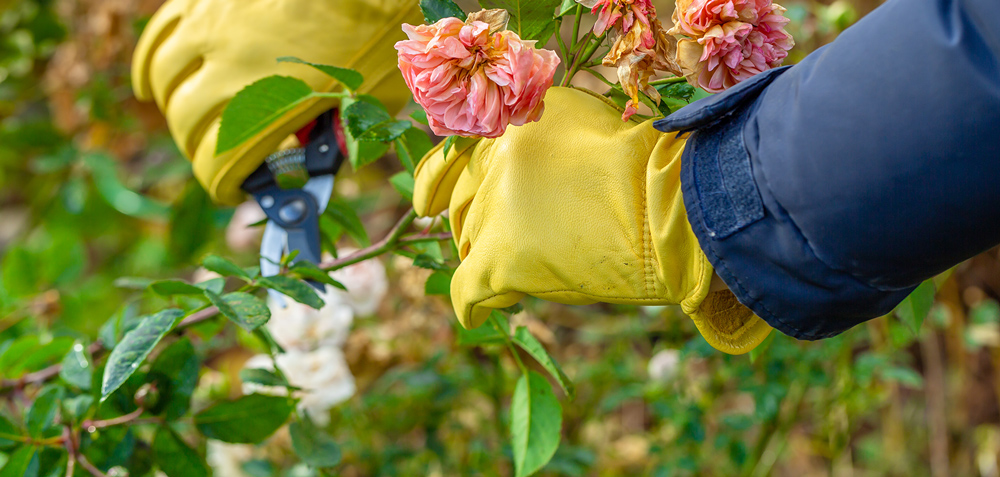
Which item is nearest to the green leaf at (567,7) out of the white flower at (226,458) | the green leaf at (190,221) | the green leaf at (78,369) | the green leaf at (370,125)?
the green leaf at (370,125)

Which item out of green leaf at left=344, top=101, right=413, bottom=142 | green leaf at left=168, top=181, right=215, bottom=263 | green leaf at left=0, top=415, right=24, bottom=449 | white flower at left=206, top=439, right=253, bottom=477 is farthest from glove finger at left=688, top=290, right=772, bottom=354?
green leaf at left=168, top=181, right=215, bottom=263

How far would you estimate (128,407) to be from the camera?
0.58 metres

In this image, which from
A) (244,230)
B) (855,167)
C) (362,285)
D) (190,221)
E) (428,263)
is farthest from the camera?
(244,230)

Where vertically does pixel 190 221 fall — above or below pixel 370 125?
below

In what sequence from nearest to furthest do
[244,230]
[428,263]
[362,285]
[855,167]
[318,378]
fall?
[855,167]
[428,263]
[318,378]
[362,285]
[244,230]

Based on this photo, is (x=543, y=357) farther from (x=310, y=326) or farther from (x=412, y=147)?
(x=310, y=326)

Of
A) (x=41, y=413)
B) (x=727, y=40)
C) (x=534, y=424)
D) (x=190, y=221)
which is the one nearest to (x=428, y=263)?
(x=534, y=424)

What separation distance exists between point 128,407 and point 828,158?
0.59 meters

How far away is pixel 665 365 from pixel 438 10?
0.66 metres

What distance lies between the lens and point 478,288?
40 cm

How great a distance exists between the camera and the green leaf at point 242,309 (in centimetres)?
45

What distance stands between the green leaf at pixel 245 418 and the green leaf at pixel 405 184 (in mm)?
227

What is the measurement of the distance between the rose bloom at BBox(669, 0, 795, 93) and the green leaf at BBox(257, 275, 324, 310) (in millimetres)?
307

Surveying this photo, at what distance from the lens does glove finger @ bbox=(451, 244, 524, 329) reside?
0.39 meters
